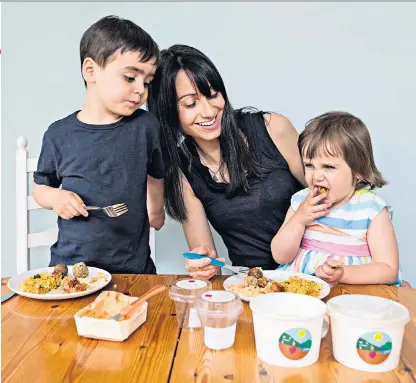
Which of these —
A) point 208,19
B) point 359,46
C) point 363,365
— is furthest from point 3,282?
point 359,46

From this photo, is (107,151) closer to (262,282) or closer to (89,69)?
(89,69)

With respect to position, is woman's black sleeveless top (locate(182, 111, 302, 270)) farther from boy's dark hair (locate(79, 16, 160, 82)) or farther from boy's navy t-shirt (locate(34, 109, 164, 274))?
boy's dark hair (locate(79, 16, 160, 82))

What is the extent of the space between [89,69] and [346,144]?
769 mm

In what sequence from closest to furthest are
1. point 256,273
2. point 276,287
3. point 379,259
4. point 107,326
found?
point 107,326
point 276,287
point 256,273
point 379,259

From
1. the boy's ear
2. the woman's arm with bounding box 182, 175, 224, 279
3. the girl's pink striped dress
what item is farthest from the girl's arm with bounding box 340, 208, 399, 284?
the boy's ear

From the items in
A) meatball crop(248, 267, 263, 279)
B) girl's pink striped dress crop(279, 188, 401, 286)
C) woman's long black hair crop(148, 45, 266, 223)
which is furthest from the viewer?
woman's long black hair crop(148, 45, 266, 223)

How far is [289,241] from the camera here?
57.6 inches

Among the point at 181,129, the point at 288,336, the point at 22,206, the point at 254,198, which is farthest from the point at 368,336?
the point at 22,206

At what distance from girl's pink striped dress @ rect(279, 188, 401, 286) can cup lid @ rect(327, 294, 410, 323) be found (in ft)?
1.76

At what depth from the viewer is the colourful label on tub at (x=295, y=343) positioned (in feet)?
2.64

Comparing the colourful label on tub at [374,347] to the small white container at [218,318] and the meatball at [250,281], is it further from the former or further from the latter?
the meatball at [250,281]

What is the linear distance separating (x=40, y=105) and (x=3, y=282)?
1118 millimetres

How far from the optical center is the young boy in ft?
4.77

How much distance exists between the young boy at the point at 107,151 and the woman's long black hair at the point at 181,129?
7 centimetres
